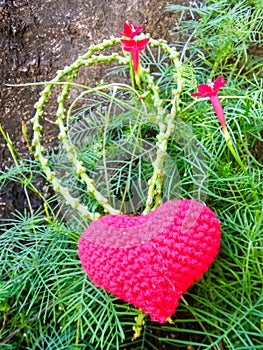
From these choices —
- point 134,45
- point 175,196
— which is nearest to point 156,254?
point 175,196

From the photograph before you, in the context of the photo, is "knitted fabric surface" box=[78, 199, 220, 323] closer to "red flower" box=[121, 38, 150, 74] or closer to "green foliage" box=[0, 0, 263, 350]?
"green foliage" box=[0, 0, 263, 350]

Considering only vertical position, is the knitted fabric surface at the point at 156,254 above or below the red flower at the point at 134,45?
below

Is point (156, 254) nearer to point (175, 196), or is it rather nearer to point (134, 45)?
point (175, 196)

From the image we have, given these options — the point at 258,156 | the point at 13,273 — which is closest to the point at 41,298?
the point at 13,273

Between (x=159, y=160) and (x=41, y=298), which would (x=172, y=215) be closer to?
(x=159, y=160)

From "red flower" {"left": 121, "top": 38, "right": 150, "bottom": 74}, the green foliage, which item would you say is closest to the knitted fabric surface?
the green foliage

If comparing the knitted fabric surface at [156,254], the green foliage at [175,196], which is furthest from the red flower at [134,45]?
the knitted fabric surface at [156,254]

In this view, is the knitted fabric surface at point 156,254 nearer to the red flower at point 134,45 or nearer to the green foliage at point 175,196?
the green foliage at point 175,196
